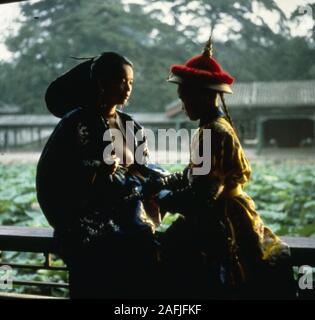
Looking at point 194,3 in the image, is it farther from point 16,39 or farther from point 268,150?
point 16,39

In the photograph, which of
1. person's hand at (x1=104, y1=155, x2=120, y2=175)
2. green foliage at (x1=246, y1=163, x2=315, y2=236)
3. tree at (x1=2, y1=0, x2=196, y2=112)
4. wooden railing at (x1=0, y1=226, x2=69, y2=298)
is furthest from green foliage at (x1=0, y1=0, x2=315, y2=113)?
person's hand at (x1=104, y1=155, x2=120, y2=175)

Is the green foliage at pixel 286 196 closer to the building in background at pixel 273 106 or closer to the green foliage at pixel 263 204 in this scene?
the green foliage at pixel 263 204

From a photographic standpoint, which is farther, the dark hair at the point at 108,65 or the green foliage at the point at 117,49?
the green foliage at the point at 117,49

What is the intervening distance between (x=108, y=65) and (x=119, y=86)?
0.40 ft

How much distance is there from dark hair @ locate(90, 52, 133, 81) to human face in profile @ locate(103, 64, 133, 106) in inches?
0.8

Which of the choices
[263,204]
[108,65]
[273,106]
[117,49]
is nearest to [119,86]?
[108,65]

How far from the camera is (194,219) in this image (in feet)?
6.45

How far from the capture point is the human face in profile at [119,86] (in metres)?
1.99

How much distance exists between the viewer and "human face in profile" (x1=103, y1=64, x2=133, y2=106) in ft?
6.53

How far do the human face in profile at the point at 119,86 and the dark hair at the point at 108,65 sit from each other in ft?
0.07

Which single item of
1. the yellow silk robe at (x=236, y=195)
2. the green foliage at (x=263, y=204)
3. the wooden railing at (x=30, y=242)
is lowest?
the green foliage at (x=263, y=204)

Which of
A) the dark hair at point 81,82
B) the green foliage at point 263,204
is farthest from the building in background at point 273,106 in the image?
the dark hair at point 81,82

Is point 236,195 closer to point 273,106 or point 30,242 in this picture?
point 30,242

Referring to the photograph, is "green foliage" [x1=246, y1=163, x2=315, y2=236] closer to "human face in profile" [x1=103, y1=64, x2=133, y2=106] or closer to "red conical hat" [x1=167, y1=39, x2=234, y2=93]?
"red conical hat" [x1=167, y1=39, x2=234, y2=93]
